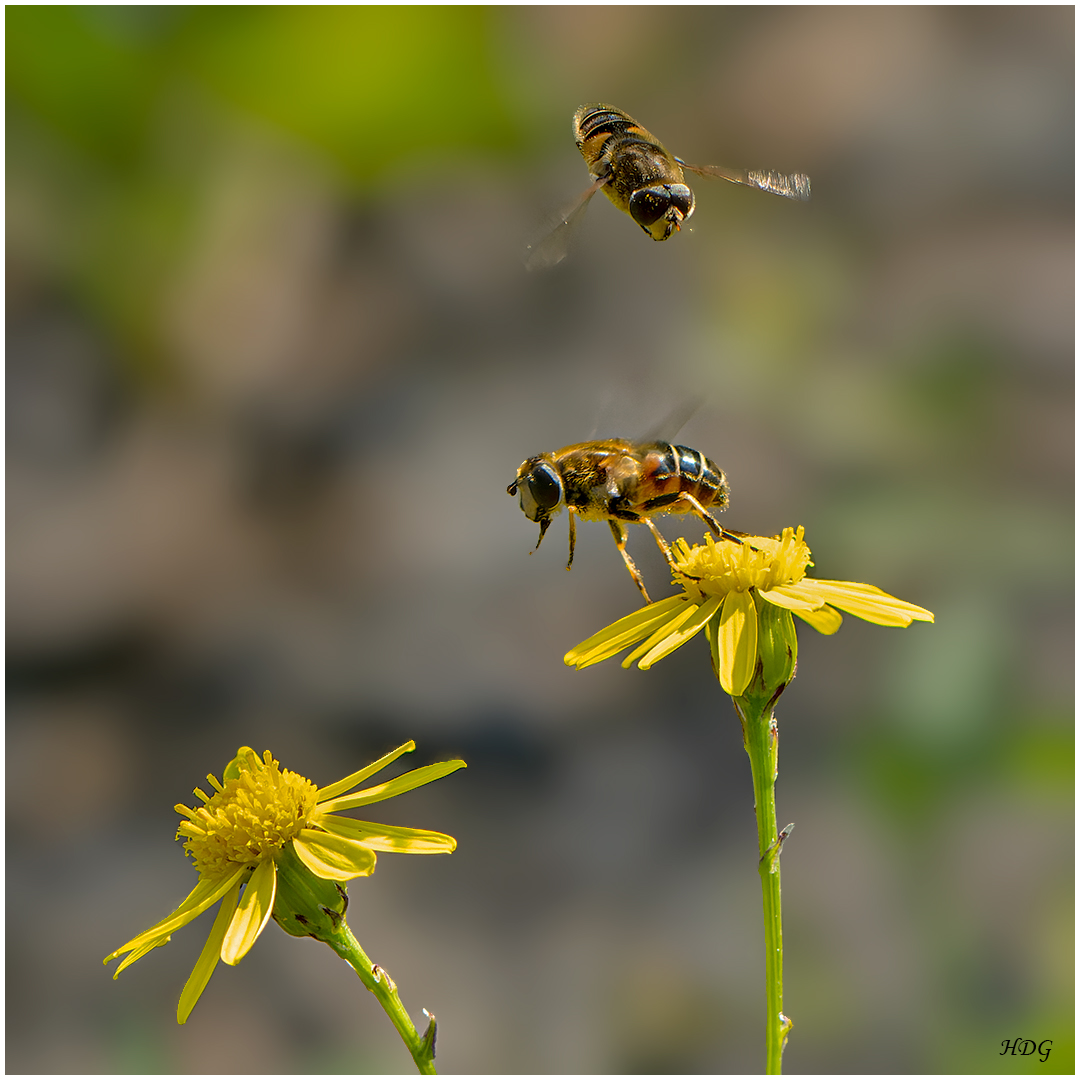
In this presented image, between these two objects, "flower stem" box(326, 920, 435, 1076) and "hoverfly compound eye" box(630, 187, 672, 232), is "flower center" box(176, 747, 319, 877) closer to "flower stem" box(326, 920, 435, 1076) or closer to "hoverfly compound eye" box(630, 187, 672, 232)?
"flower stem" box(326, 920, 435, 1076)

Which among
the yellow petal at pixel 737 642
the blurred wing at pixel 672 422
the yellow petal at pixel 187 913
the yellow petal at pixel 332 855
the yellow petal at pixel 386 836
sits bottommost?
the yellow petal at pixel 187 913

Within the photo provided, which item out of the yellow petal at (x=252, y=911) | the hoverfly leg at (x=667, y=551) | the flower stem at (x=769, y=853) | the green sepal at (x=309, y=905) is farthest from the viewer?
the hoverfly leg at (x=667, y=551)

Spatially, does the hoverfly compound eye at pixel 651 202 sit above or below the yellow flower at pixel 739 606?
above

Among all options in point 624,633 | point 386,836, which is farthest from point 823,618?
point 386,836

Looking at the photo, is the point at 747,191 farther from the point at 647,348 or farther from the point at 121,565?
the point at 121,565

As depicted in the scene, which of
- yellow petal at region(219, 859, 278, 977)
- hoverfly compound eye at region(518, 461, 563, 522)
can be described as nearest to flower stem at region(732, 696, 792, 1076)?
hoverfly compound eye at region(518, 461, 563, 522)

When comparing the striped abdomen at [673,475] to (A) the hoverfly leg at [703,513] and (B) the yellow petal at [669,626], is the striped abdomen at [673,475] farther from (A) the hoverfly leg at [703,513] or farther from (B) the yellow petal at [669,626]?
(B) the yellow petal at [669,626]

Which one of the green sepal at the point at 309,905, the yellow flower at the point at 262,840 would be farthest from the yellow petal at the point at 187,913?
the green sepal at the point at 309,905
